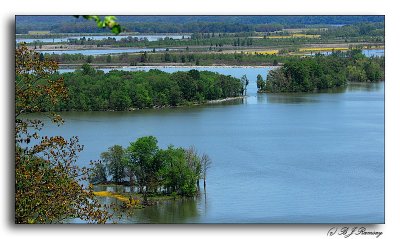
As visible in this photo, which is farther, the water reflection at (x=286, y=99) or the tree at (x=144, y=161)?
the water reflection at (x=286, y=99)

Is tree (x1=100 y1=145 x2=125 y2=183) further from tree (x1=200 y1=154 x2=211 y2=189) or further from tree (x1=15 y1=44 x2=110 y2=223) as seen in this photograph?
tree (x1=15 y1=44 x2=110 y2=223)

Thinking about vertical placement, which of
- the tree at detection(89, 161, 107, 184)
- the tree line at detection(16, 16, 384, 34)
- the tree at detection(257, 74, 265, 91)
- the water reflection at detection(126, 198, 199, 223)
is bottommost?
the water reflection at detection(126, 198, 199, 223)

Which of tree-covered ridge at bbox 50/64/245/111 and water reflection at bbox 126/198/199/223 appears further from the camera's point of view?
tree-covered ridge at bbox 50/64/245/111

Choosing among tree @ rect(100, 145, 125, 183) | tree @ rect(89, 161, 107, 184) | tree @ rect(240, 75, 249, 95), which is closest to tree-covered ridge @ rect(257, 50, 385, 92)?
tree @ rect(240, 75, 249, 95)

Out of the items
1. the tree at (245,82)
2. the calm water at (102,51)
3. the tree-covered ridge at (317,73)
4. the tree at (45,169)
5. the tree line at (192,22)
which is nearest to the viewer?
the tree at (45,169)

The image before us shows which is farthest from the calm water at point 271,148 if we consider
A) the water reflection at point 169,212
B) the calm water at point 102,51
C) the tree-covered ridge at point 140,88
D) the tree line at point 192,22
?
the tree line at point 192,22

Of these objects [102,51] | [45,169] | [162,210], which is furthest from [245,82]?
[45,169]

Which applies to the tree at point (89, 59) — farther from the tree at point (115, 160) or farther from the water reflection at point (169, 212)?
the water reflection at point (169, 212)
